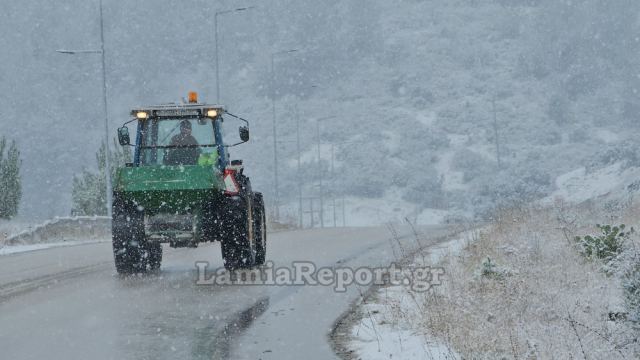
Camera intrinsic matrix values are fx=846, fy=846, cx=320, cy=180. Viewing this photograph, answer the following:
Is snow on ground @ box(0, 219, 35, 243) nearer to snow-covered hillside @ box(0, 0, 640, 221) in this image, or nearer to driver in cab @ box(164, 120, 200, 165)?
driver in cab @ box(164, 120, 200, 165)

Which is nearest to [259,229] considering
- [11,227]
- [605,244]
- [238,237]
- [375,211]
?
[238,237]

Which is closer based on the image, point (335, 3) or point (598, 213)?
point (598, 213)

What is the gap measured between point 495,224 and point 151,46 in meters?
102

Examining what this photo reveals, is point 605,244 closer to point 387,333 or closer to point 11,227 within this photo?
point 387,333

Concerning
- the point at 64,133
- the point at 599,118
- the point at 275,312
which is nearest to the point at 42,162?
the point at 64,133

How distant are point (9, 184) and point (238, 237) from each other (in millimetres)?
23713

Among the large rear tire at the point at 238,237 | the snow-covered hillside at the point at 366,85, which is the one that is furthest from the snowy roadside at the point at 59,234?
the snow-covered hillside at the point at 366,85

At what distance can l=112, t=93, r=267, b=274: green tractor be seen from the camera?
37.1ft

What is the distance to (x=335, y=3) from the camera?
113 m

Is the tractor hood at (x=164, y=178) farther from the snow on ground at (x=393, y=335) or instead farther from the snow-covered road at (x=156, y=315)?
the snow on ground at (x=393, y=335)

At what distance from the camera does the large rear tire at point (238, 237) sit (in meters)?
11.6

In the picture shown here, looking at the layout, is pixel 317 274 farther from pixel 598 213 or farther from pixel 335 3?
pixel 335 3

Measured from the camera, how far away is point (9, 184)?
32.8m

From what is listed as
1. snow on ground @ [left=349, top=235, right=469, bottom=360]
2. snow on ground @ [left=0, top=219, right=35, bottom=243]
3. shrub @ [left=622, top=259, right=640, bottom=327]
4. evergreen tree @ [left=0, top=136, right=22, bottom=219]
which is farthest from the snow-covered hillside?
shrub @ [left=622, top=259, right=640, bottom=327]
